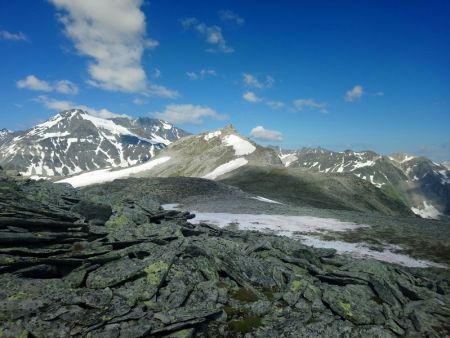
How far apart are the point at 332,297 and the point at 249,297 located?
3779 millimetres

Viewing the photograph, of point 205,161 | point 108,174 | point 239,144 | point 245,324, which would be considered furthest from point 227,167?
point 245,324

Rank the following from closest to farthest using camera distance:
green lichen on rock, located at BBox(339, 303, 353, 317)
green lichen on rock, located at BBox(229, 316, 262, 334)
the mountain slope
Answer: green lichen on rock, located at BBox(229, 316, 262, 334), green lichen on rock, located at BBox(339, 303, 353, 317), the mountain slope

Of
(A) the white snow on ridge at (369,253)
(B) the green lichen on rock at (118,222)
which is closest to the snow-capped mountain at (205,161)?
(A) the white snow on ridge at (369,253)

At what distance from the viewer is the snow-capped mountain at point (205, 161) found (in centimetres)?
14775

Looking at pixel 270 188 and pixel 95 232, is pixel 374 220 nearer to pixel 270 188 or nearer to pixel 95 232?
pixel 95 232

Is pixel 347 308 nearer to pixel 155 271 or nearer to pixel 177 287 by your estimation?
pixel 177 287

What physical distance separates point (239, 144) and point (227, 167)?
37088 millimetres

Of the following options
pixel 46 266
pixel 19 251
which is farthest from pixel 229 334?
pixel 19 251

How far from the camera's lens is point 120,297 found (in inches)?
539

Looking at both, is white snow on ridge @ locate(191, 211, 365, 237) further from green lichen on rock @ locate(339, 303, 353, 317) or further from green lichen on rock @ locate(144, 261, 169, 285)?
green lichen on rock @ locate(144, 261, 169, 285)

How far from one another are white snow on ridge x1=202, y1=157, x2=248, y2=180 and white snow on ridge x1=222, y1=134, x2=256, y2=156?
12936 millimetres

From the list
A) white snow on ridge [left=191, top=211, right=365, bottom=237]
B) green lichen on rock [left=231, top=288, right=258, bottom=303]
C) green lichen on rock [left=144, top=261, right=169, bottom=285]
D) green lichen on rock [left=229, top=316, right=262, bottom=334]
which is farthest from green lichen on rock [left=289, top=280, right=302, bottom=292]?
white snow on ridge [left=191, top=211, right=365, bottom=237]

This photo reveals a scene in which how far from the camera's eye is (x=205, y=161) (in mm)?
162000

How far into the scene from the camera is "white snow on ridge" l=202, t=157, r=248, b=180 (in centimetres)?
13348
